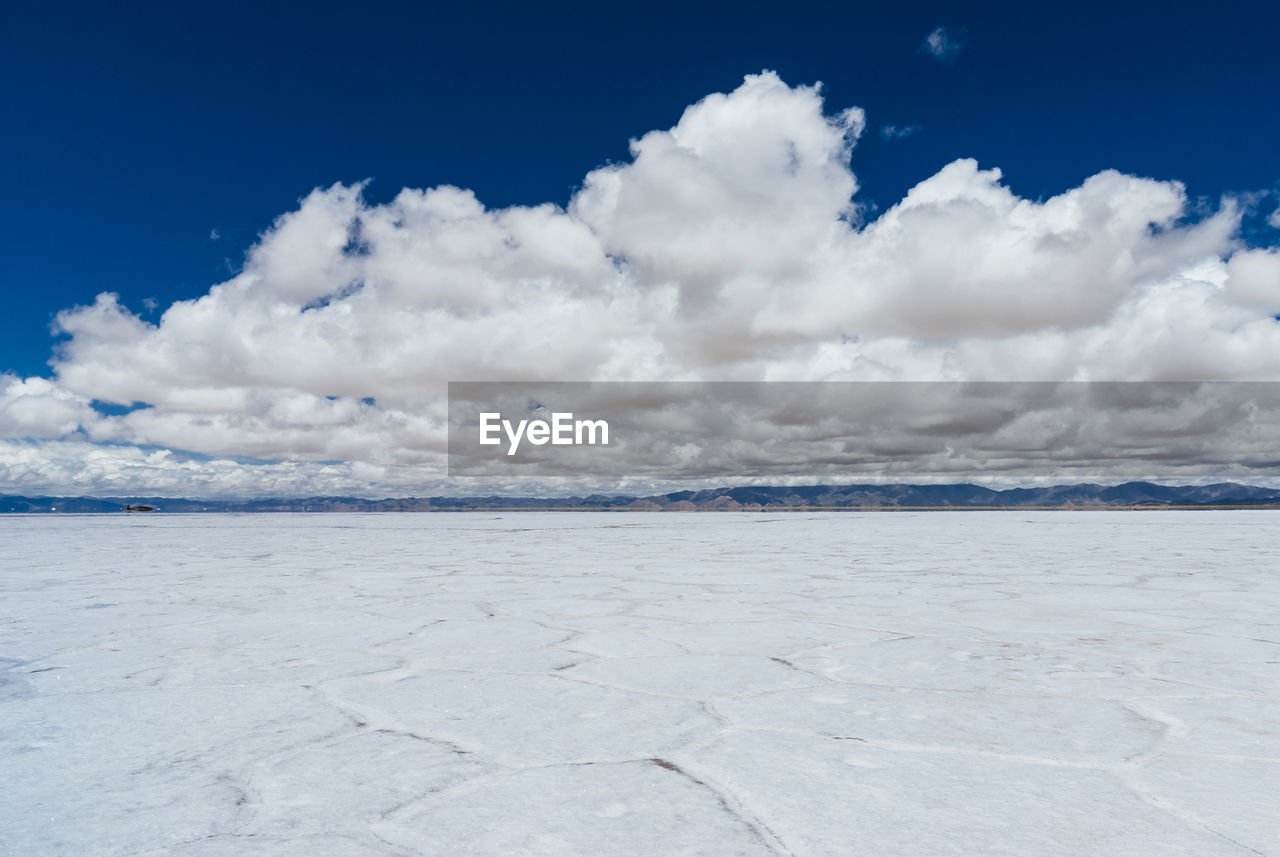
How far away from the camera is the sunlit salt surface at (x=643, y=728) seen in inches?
71.9

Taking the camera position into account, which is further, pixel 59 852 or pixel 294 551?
pixel 294 551

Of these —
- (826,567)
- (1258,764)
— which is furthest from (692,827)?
(826,567)

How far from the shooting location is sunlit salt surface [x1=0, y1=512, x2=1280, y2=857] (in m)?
1.83

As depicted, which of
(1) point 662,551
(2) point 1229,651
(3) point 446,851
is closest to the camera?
(3) point 446,851

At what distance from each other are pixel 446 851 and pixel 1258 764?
2.24 m

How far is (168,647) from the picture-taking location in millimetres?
4121

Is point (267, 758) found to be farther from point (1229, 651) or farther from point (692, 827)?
point (1229, 651)

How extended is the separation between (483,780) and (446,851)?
43 cm

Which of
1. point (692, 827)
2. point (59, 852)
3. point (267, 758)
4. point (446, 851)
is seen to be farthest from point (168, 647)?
point (692, 827)

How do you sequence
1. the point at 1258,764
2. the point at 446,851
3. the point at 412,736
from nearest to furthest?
1. the point at 446,851
2. the point at 1258,764
3. the point at 412,736

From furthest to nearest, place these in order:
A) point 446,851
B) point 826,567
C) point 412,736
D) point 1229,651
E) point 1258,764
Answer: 1. point 826,567
2. point 1229,651
3. point 412,736
4. point 1258,764
5. point 446,851

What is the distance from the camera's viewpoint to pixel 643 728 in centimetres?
263

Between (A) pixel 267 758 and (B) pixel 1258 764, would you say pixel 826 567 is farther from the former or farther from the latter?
(A) pixel 267 758

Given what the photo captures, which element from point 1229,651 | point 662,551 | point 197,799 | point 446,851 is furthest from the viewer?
point 662,551
